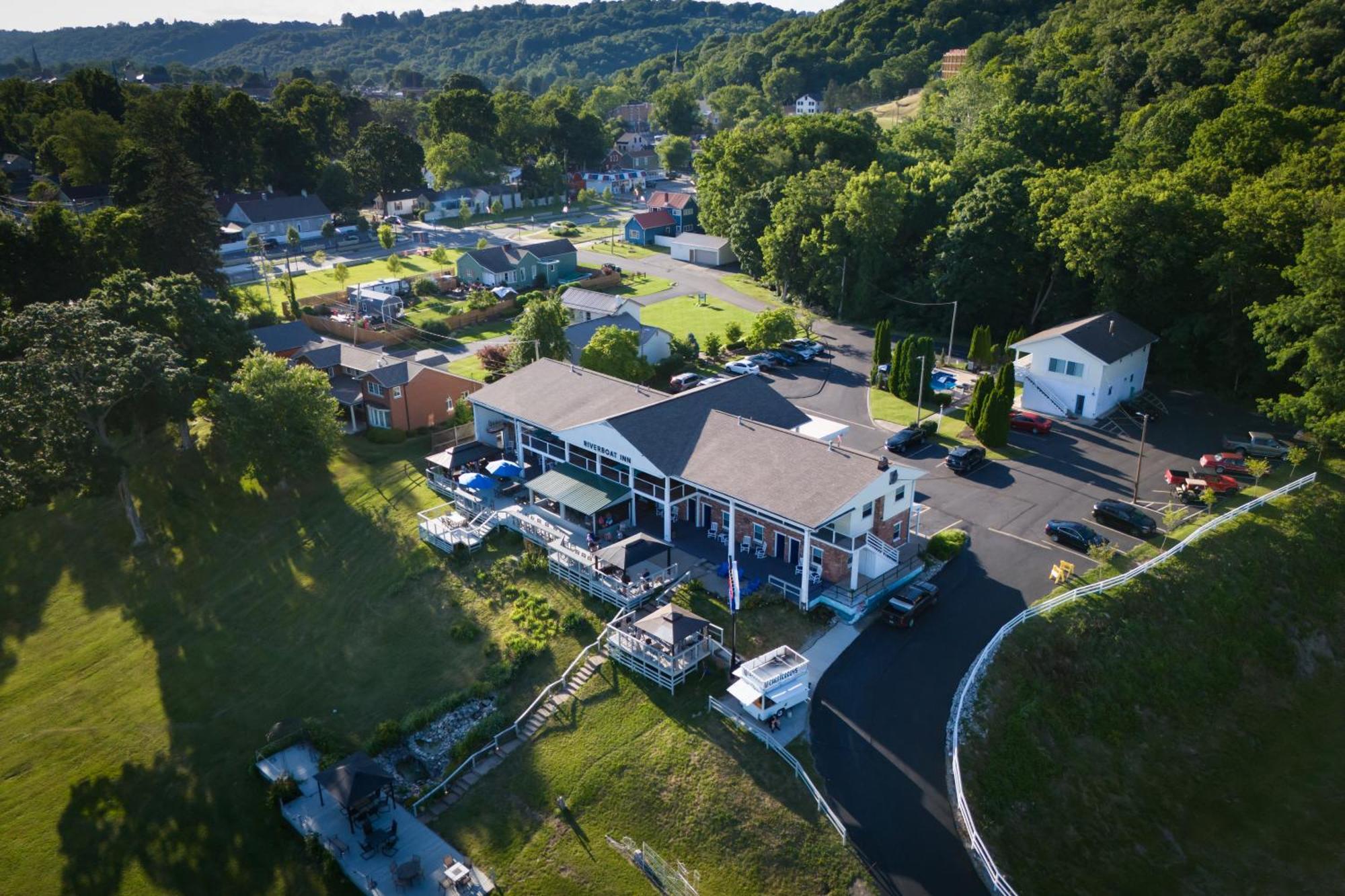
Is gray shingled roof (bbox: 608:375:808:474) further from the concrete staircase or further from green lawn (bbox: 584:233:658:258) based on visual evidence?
green lawn (bbox: 584:233:658:258)

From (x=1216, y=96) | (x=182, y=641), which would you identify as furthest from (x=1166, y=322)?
(x=182, y=641)

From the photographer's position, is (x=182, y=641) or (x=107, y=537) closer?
(x=182, y=641)

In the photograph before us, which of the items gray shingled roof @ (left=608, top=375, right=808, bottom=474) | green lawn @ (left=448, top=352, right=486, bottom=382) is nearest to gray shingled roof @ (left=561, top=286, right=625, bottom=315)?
green lawn @ (left=448, top=352, right=486, bottom=382)

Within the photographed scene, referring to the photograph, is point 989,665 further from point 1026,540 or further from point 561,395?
point 561,395

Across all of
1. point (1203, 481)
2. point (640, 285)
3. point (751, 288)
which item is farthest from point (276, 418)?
point (751, 288)

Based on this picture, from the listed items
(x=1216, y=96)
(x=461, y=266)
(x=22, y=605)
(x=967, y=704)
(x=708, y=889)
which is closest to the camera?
(x=708, y=889)

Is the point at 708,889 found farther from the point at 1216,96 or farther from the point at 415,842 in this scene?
the point at 1216,96

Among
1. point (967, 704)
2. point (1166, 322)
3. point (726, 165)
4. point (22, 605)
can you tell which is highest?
point (726, 165)
